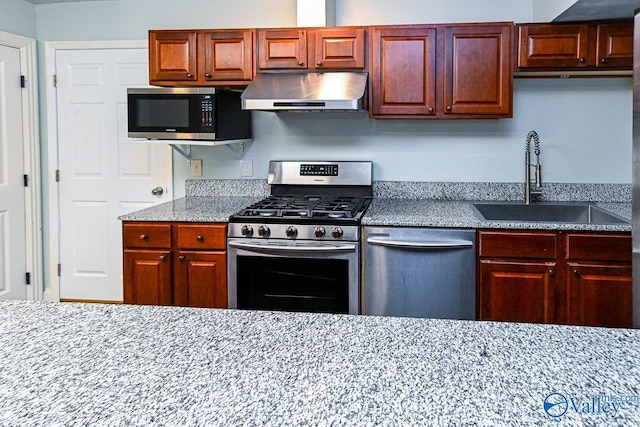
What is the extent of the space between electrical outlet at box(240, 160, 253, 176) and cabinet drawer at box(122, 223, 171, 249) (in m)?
0.91

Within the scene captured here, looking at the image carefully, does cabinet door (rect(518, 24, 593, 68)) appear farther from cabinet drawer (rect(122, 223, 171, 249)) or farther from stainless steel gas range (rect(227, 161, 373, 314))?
cabinet drawer (rect(122, 223, 171, 249))

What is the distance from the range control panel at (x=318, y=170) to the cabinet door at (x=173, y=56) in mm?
876

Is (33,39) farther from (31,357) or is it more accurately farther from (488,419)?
(488,419)

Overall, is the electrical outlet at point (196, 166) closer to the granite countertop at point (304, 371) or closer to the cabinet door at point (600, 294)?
the cabinet door at point (600, 294)

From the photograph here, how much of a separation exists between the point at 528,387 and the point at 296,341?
1.46 feet

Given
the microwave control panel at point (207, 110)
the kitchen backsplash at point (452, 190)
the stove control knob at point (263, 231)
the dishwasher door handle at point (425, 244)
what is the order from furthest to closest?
the kitchen backsplash at point (452, 190), the microwave control panel at point (207, 110), the stove control knob at point (263, 231), the dishwasher door handle at point (425, 244)

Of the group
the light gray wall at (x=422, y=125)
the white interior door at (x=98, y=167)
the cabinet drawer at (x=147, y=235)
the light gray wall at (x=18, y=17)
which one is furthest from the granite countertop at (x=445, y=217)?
the light gray wall at (x=18, y=17)

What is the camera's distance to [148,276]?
3328 mm

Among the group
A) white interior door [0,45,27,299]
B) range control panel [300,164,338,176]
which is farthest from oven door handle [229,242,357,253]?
white interior door [0,45,27,299]

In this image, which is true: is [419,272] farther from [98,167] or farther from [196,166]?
[98,167]

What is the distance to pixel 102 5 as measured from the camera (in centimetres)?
416

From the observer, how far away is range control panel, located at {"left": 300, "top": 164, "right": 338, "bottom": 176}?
387 centimetres

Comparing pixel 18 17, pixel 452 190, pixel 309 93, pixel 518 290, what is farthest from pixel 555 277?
pixel 18 17

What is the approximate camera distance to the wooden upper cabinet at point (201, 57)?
3.59 metres
